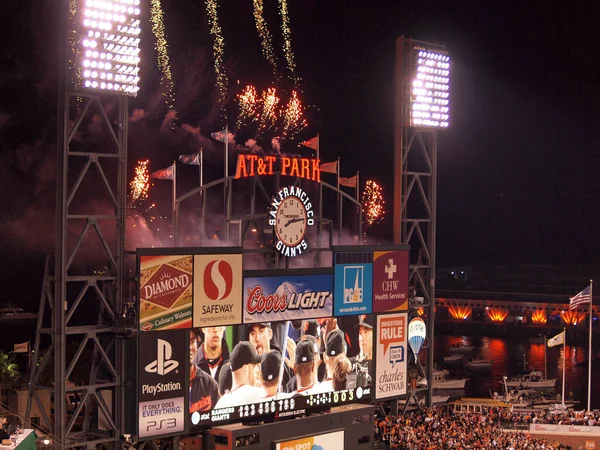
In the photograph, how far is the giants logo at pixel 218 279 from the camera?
24016 mm

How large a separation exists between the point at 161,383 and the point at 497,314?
318ft

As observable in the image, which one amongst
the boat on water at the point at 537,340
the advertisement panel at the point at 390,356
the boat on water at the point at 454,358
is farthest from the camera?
the boat on water at the point at 537,340

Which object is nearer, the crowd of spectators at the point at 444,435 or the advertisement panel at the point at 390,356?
the crowd of spectators at the point at 444,435

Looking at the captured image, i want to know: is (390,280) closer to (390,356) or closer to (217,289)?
(390,356)

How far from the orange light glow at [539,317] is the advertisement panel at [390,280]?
85.7 metres

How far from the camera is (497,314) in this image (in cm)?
11481

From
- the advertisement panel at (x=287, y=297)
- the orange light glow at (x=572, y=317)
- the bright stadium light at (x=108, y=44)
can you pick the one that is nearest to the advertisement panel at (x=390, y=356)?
the advertisement panel at (x=287, y=297)

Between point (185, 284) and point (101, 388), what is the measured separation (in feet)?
11.7

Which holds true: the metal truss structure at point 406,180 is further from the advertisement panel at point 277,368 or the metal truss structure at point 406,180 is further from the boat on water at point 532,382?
the boat on water at point 532,382

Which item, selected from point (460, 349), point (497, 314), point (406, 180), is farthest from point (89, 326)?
point (497, 314)

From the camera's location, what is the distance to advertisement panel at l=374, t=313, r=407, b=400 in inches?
1130

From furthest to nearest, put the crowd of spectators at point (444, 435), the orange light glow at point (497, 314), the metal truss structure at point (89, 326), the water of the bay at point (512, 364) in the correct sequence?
1. the orange light glow at point (497, 314)
2. the water of the bay at point (512, 364)
3. the crowd of spectators at point (444, 435)
4. the metal truss structure at point (89, 326)

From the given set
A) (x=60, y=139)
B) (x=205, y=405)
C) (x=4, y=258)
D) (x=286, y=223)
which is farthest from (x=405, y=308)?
(x=4, y=258)

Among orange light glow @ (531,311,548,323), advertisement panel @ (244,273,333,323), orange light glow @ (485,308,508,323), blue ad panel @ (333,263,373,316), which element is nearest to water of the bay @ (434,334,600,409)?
orange light glow @ (485,308,508,323)
